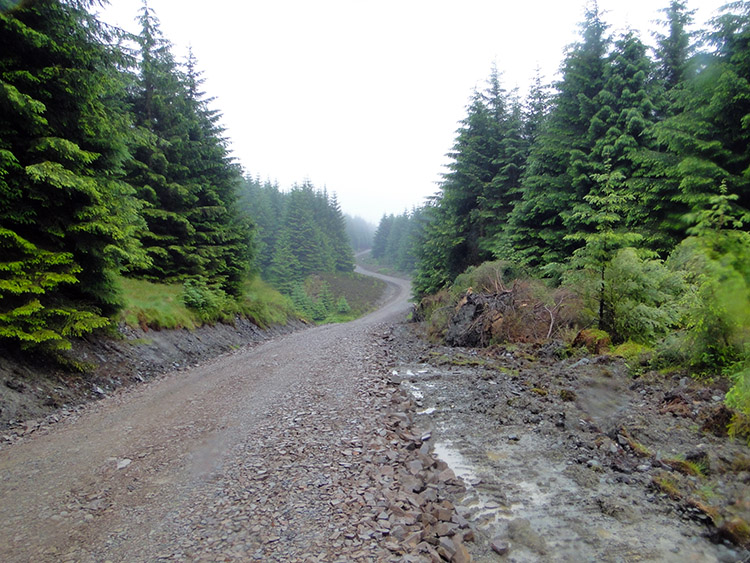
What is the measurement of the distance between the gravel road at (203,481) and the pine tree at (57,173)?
2.45 meters

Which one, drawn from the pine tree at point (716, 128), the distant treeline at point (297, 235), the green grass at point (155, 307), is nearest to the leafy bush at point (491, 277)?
the pine tree at point (716, 128)

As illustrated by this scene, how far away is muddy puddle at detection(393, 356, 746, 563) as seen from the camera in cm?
354

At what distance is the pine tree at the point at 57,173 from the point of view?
7.29 meters

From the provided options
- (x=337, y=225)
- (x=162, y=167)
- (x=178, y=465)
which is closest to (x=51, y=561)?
(x=178, y=465)

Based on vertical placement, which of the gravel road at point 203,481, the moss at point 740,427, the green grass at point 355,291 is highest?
the moss at point 740,427

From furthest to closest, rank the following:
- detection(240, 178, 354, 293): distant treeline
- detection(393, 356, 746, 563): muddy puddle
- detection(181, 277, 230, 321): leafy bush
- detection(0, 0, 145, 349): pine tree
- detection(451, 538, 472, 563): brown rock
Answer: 1. detection(240, 178, 354, 293): distant treeline
2. detection(181, 277, 230, 321): leafy bush
3. detection(0, 0, 145, 349): pine tree
4. detection(393, 356, 746, 563): muddy puddle
5. detection(451, 538, 472, 563): brown rock

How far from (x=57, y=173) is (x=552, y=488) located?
9.79 meters

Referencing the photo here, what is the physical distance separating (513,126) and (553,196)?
24.8 ft

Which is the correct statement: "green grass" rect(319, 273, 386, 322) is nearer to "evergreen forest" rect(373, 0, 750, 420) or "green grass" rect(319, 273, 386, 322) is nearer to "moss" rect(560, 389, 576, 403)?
"evergreen forest" rect(373, 0, 750, 420)

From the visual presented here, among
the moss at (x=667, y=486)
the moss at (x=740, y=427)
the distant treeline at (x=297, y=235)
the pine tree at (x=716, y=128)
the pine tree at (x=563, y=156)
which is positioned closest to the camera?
the moss at (x=667, y=486)

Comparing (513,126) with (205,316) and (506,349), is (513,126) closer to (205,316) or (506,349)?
(506,349)

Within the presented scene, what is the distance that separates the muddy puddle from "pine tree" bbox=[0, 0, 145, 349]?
761 cm

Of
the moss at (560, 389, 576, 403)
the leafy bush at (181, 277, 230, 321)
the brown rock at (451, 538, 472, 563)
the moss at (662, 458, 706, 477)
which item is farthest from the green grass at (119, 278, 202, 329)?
the moss at (662, 458, 706, 477)

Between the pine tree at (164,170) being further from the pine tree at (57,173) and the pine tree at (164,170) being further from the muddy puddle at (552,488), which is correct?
the muddy puddle at (552,488)
